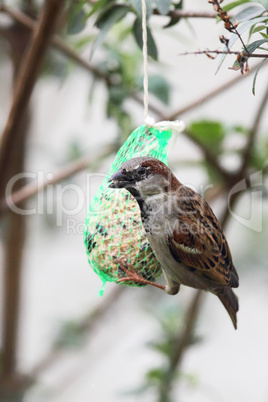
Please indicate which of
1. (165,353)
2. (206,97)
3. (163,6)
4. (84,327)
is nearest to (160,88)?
(206,97)

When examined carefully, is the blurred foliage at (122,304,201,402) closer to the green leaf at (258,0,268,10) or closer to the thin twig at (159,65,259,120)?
the thin twig at (159,65,259,120)

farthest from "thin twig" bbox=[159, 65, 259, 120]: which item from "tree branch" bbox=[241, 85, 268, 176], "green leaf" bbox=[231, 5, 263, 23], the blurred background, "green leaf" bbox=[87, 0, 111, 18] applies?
"green leaf" bbox=[231, 5, 263, 23]

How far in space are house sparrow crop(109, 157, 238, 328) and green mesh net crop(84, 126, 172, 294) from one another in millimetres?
55

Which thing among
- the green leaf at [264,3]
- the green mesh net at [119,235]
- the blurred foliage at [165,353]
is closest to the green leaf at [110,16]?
the green mesh net at [119,235]

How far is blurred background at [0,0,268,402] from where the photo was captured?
2275 millimetres

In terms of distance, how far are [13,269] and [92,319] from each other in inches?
21.8

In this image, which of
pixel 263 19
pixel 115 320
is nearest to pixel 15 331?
pixel 115 320

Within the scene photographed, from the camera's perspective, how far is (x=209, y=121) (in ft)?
9.14

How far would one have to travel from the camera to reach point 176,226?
70.2 inches

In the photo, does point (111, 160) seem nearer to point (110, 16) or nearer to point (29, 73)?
point (29, 73)

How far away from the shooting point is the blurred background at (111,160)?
2.28m

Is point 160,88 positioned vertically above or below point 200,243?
above

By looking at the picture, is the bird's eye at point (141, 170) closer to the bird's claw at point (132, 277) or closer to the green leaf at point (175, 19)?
the bird's claw at point (132, 277)

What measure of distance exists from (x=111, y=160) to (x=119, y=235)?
1.62 m
